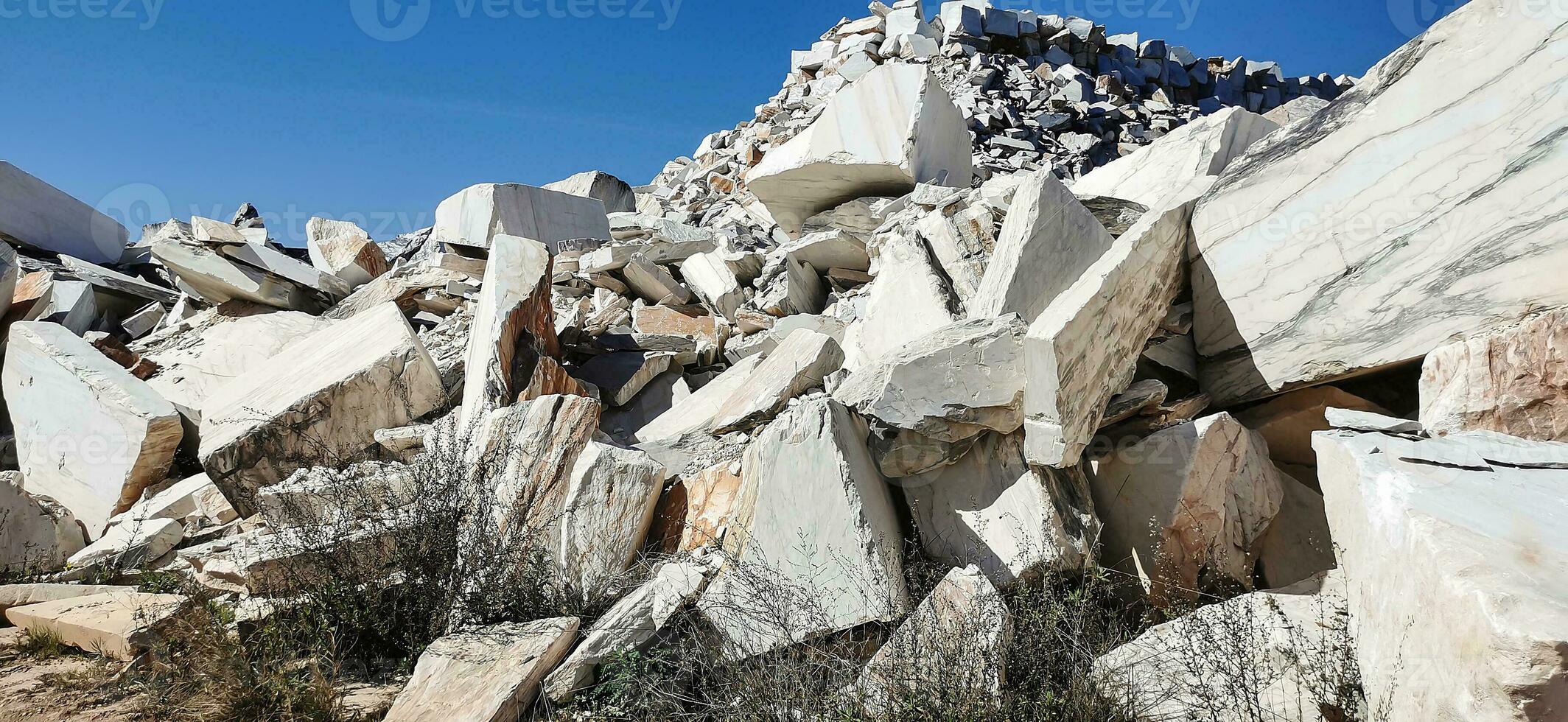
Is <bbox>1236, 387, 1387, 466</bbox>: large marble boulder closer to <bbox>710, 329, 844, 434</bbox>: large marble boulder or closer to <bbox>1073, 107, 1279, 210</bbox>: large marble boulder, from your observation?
<bbox>1073, 107, 1279, 210</bbox>: large marble boulder

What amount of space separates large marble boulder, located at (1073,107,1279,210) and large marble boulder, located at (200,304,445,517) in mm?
4186

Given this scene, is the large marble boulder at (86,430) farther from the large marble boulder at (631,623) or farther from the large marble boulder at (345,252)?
the large marble boulder at (631,623)

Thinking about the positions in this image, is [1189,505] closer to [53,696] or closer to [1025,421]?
[1025,421]

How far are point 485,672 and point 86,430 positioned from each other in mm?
3947

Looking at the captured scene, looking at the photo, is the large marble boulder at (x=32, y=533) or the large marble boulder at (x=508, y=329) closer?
the large marble boulder at (x=32, y=533)

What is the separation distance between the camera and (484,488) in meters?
3.56

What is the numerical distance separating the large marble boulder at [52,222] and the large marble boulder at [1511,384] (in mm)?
11509

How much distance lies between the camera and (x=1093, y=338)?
3125 mm

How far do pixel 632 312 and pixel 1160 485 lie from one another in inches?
164

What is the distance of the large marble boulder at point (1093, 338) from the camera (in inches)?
117

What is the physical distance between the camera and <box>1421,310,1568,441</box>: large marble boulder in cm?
268

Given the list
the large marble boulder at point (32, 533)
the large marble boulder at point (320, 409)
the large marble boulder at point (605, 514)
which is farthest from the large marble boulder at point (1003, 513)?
the large marble boulder at point (32, 533)

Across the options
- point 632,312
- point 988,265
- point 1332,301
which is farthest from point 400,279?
point 1332,301

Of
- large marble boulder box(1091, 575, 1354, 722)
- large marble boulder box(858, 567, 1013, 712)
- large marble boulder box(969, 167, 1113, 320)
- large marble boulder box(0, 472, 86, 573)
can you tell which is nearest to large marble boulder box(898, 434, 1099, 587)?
large marble boulder box(858, 567, 1013, 712)
